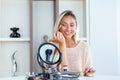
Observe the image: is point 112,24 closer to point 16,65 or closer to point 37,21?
point 37,21

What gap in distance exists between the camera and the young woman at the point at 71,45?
5.51 ft

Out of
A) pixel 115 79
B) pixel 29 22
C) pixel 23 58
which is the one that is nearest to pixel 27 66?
pixel 23 58

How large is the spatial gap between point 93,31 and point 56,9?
531 millimetres

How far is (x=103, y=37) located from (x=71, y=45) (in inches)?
37.8

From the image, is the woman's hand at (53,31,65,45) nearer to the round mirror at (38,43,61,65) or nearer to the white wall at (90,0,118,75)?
the round mirror at (38,43,61,65)

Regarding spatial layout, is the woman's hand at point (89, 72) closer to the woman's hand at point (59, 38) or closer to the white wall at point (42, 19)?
the woman's hand at point (59, 38)

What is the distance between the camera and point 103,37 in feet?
8.59

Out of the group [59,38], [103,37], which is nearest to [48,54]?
[59,38]

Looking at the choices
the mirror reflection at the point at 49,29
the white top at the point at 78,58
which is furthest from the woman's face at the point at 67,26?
the mirror reflection at the point at 49,29

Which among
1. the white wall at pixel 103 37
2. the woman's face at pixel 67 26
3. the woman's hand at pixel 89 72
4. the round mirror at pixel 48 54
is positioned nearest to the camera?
the round mirror at pixel 48 54

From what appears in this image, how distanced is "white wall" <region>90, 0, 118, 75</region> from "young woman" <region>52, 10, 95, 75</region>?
2.72 feet

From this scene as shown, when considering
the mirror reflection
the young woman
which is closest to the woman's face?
the young woman

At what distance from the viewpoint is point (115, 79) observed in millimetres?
1340

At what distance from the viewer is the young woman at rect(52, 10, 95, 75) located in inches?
66.2
